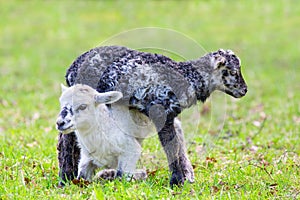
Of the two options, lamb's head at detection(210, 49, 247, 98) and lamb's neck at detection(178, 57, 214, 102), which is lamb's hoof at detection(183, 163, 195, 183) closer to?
lamb's neck at detection(178, 57, 214, 102)

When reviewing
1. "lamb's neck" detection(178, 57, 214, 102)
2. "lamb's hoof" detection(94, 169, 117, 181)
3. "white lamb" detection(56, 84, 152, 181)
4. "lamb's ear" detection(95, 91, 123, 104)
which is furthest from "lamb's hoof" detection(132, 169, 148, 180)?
"lamb's neck" detection(178, 57, 214, 102)

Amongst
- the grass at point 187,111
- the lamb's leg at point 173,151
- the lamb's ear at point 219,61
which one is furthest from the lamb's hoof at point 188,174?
the lamb's ear at point 219,61

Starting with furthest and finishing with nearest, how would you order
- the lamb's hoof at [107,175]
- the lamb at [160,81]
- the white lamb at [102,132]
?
the lamb's hoof at [107,175] → the lamb at [160,81] → the white lamb at [102,132]

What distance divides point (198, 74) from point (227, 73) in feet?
0.98

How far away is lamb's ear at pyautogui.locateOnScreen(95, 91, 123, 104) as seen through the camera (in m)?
5.89

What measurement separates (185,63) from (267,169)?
165 cm

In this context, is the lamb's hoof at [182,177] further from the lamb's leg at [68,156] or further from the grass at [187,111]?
the lamb's leg at [68,156]

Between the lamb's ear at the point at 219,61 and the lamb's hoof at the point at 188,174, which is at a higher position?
the lamb's ear at the point at 219,61

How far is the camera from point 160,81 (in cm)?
610

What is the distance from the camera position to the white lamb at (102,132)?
19.5ft

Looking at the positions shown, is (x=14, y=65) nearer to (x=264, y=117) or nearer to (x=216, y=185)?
(x=264, y=117)

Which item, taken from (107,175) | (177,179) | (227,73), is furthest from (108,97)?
(227,73)

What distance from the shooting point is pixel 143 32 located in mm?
7215

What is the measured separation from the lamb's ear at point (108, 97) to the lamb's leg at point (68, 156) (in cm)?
60
